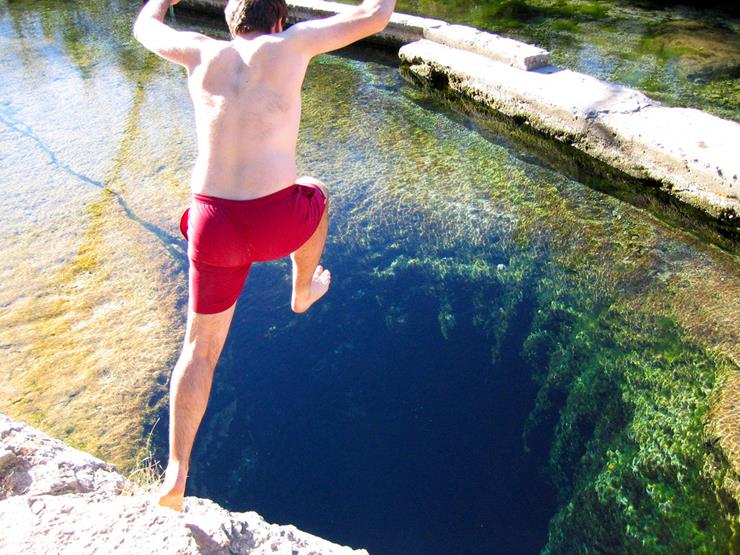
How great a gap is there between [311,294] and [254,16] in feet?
3.36

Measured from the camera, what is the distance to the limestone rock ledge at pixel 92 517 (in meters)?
1.69

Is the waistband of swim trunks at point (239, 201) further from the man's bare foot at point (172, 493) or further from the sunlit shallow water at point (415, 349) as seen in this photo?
the sunlit shallow water at point (415, 349)

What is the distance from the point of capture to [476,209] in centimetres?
415

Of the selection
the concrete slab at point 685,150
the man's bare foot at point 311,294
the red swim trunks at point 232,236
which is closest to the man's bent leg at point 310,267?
the man's bare foot at point 311,294

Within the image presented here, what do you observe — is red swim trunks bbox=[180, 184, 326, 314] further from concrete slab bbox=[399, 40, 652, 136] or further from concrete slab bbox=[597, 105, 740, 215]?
concrete slab bbox=[399, 40, 652, 136]

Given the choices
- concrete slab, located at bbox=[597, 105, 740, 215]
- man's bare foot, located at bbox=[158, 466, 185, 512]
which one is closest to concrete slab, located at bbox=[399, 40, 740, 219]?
concrete slab, located at bbox=[597, 105, 740, 215]

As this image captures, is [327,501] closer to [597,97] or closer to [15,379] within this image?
[15,379]

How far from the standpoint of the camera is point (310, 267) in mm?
2564

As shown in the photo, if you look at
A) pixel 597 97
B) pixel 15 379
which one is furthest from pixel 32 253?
pixel 597 97

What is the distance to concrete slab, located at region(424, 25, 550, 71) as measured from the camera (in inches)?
208

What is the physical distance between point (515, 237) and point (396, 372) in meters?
1.23

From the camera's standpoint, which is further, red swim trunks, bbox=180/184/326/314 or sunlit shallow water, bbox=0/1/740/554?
sunlit shallow water, bbox=0/1/740/554

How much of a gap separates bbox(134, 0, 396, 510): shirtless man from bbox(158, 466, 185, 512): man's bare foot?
3 cm

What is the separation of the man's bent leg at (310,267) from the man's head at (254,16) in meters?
0.48
